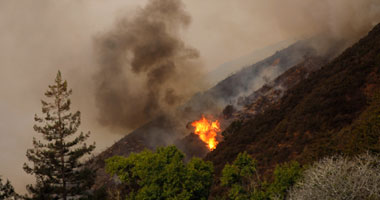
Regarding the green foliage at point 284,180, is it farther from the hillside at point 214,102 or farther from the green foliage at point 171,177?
the hillside at point 214,102

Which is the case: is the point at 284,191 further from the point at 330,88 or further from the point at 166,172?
the point at 330,88

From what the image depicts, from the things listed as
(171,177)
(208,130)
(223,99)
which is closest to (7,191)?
(171,177)

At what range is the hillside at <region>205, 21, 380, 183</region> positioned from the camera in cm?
6450

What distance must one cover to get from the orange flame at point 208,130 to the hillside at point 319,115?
33034mm

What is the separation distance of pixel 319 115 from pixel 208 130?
2908 inches

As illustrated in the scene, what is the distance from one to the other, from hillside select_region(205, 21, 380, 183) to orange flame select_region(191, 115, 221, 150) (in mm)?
33034

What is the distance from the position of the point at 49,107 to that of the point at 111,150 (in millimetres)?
145881

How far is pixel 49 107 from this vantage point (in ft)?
127

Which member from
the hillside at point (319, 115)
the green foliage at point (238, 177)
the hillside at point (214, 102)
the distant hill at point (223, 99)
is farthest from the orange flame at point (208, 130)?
the green foliage at point (238, 177)

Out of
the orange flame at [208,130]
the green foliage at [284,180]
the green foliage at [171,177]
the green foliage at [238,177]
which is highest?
the orange flame at [208,130]

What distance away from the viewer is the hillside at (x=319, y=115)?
64500mm

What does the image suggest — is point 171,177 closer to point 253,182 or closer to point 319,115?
point 253,182

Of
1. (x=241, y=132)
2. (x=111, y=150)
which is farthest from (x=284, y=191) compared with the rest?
(x=111, y=150)

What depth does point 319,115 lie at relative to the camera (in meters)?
72.7
